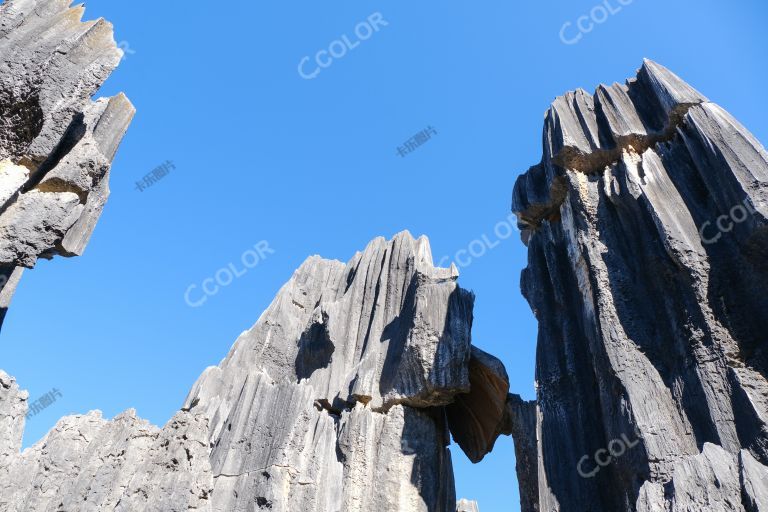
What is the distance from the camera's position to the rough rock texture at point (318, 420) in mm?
6867

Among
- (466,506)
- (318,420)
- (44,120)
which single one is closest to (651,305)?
(318,420)

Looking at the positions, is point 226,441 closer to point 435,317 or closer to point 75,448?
point 75,448

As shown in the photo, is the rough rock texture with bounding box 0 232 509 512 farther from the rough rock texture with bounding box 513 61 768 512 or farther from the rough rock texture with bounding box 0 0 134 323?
the rough rock texture with bounding box 513 61 768 512

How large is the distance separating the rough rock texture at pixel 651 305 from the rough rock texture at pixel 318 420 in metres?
4.71

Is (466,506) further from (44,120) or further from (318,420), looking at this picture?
(44,120)

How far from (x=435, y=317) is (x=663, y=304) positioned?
954cm

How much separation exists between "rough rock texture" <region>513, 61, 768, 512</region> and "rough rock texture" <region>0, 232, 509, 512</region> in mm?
4712

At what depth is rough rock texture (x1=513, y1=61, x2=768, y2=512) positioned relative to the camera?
10500mm

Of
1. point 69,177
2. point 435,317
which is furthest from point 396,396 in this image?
point 69,177

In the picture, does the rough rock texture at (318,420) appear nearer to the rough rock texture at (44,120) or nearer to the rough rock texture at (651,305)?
the rough rock texture at (44,120)

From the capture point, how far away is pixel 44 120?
4957 mm

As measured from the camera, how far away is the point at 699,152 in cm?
1337

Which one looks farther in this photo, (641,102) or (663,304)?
(641,102)

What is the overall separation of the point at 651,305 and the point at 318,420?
8786 millimetres
